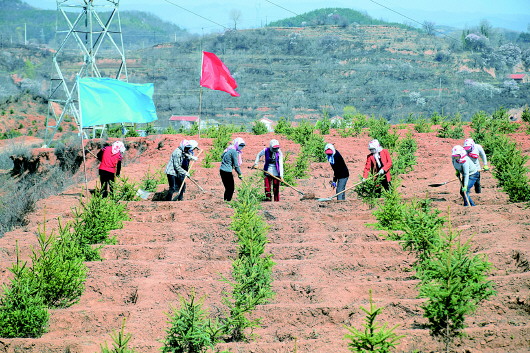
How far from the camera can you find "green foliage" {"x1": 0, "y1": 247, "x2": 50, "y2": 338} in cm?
709

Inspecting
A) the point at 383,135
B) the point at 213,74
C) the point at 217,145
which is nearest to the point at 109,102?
the point at 213,74

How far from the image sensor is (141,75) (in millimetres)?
69938

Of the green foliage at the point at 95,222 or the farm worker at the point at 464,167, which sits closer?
the green foliage at the point at 95,222

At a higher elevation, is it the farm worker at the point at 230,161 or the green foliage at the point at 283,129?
the farm worker at the point at 230,161

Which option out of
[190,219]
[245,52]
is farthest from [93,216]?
[245,52]

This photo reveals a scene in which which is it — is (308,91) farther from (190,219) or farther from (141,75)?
(190,219)

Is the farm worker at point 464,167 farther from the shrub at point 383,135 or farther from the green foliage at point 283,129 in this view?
the green foliage at point 283,129

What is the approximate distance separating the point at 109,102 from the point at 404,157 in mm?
8075

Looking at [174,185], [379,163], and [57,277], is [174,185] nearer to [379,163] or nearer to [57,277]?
[379,163]

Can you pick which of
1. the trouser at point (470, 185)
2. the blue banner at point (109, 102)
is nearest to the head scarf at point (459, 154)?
the trouser at point (470, 185)

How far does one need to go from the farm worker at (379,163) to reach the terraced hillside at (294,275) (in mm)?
669

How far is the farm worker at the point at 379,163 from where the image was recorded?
1216 centimetres

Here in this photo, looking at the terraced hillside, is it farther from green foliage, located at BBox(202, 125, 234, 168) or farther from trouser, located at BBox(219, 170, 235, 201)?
green foliage, located at BBox(202, 125, 234, 168)

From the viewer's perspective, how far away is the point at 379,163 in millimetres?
12289
